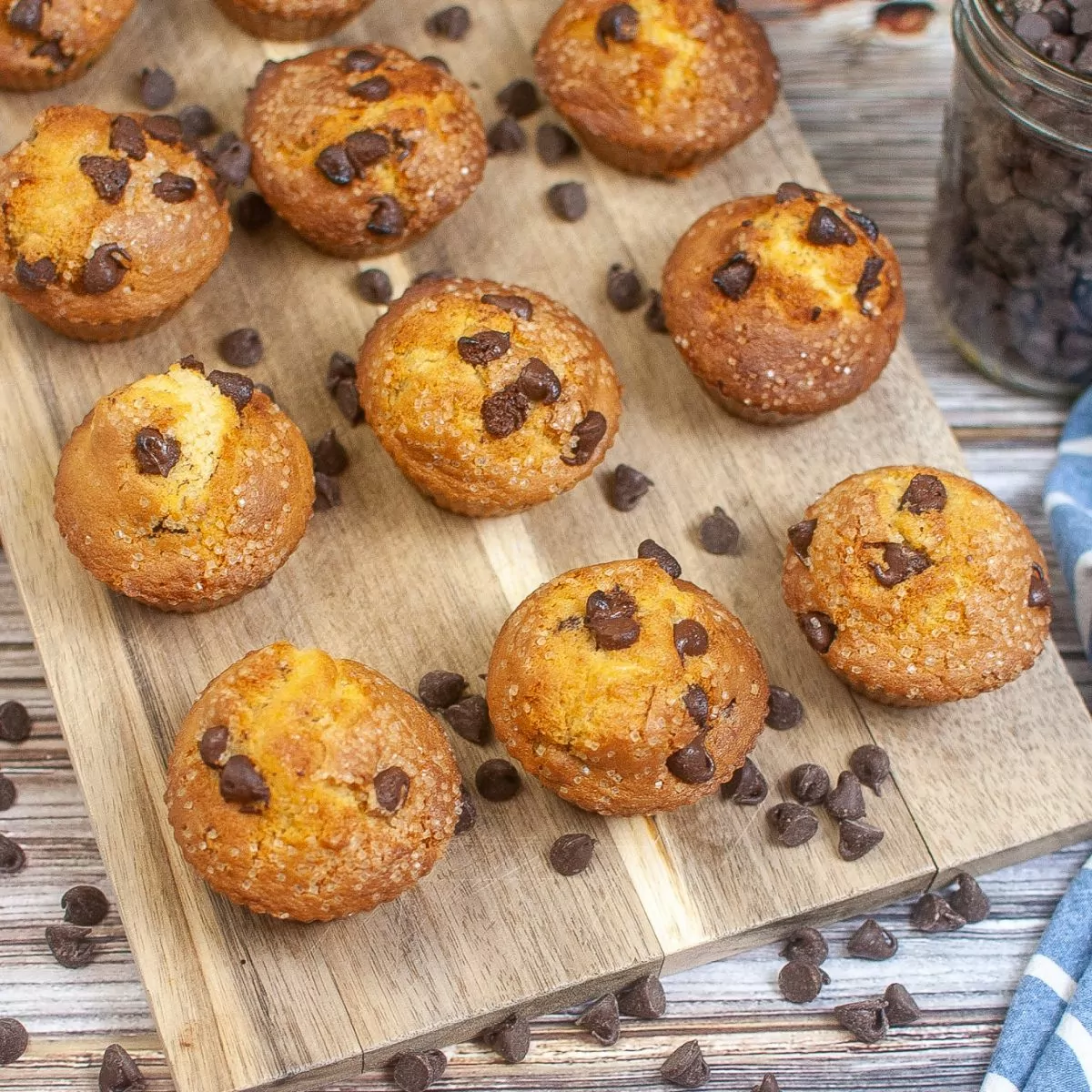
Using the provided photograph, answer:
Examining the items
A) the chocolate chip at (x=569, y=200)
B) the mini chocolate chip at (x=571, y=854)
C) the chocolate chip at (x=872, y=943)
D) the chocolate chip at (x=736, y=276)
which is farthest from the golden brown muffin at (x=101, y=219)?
the chocolate chip at (x=872, y=943)

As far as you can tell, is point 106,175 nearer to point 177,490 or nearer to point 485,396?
point 177,490

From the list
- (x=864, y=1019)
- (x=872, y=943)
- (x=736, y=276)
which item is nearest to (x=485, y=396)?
(x=736, y=276)

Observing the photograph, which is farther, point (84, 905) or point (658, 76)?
point (658, 76)

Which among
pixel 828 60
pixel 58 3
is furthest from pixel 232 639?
pixel 828 60

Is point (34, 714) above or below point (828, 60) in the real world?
below

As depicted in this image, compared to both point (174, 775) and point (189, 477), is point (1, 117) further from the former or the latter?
point (174, 775)

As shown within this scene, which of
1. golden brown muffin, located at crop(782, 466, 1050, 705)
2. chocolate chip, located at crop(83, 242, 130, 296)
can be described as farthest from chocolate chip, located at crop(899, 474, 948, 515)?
chocolate chip, located at crop(83, 242, 130, 296)

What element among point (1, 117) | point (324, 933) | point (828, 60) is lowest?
point (324, 933)
